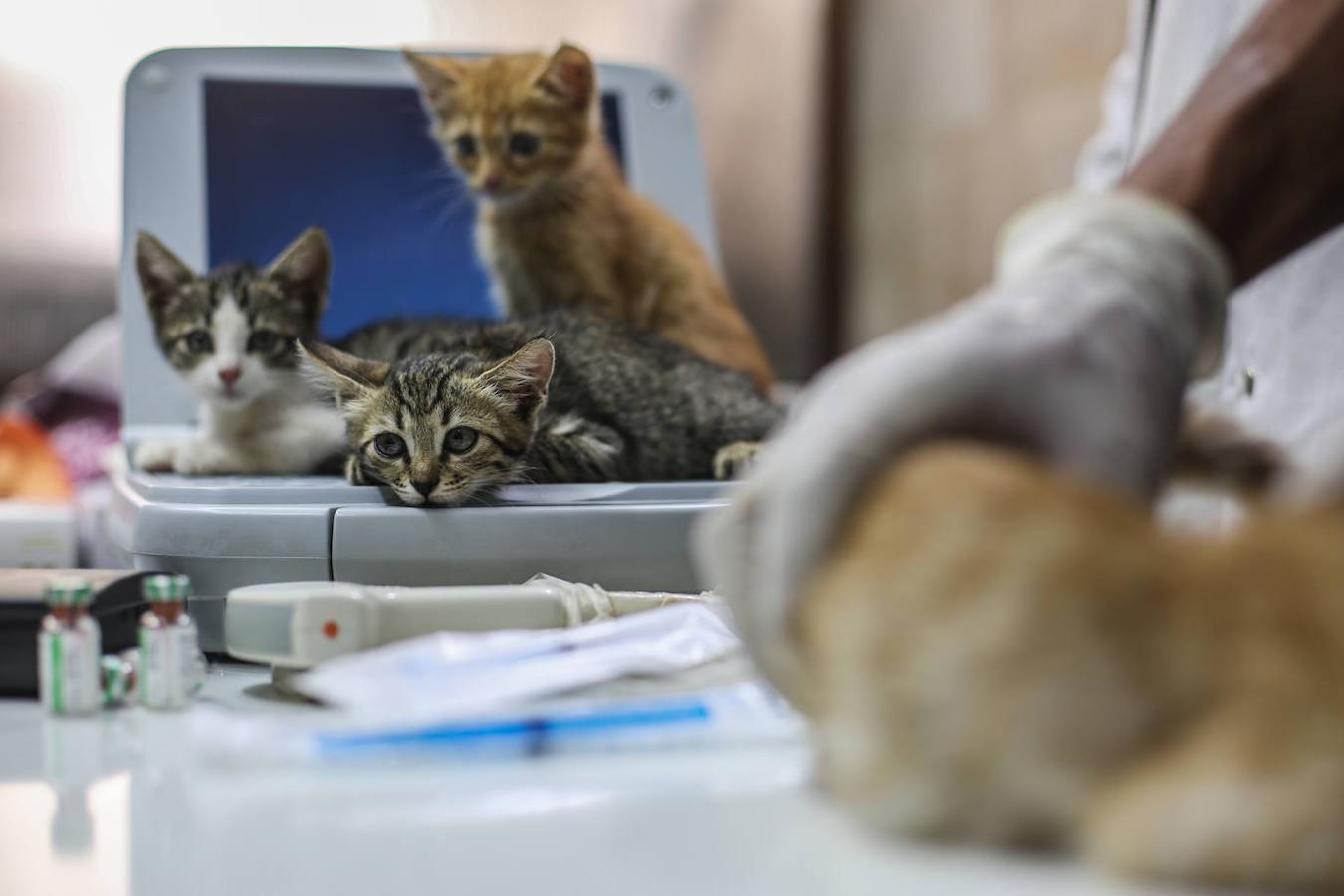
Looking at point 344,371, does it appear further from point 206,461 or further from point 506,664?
point 506,664

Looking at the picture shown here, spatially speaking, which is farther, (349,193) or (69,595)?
(349,193)

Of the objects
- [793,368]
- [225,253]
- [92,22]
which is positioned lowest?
[793,368]

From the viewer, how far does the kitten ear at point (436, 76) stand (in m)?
1.18

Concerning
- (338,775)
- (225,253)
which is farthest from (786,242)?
(338,775)

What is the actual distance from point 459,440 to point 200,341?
32cm

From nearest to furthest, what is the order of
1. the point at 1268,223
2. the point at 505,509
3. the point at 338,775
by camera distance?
1. the point at 338,775
2. the point at 1268,223
3. the point at 505,509

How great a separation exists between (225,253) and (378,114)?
9.4 inches

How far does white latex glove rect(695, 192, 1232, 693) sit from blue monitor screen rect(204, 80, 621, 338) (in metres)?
0.81

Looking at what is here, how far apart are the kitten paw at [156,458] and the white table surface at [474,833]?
0.53m

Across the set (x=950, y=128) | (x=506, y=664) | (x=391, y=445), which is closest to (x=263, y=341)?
(x=391, y=445)

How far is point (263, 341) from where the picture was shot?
1.01 metres

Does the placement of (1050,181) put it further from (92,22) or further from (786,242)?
(92,22)

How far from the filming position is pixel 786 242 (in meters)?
2.79

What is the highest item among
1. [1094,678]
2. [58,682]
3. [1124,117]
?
[1124,117]
